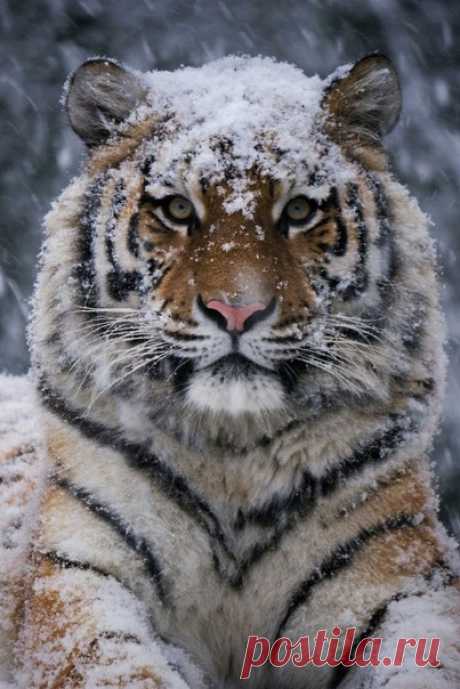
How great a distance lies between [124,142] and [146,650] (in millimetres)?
1044

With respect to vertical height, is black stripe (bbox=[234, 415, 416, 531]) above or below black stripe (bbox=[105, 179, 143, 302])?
below

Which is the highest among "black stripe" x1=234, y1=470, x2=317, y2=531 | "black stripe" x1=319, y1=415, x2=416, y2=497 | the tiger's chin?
the tiger's chin

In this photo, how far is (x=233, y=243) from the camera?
1.79 m

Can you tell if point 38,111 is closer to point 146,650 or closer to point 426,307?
point 426,307

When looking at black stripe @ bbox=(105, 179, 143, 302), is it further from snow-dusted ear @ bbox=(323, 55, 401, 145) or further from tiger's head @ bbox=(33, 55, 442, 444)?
snow-dusted ear @ bbox=(323, 55, 401, 145)

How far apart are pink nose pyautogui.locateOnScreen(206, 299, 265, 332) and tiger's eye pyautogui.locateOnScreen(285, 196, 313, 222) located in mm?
274

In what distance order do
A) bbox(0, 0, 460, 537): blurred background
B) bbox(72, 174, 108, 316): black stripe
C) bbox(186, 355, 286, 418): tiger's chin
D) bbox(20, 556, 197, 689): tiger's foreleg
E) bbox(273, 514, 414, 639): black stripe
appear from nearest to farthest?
bbox(20, 556, 197, 689): tiger's foreleg
bbox(186, 355, 286, 418): tiger's chin
bbox(273, 514, 414, 639): black stripe
bbox(72, 174, 108, 316): black stripe
bbox(0, 0, 460, 537): blurred background

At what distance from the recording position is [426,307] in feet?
6.66

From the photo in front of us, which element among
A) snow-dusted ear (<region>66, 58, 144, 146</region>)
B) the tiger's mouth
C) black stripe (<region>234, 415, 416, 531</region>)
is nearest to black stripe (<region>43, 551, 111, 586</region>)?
black stripe (<region>234, 415, 416, 531</region>)

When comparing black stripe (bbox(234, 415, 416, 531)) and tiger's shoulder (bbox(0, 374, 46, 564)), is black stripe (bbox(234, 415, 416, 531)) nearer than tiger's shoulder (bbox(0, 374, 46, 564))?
Yes

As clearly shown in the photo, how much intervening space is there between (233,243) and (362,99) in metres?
0.52

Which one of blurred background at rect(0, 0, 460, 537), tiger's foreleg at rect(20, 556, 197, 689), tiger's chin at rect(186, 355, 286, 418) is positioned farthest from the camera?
blurred background at rect(0, 0, 460, 537)

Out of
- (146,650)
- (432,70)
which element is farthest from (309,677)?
(432,70)

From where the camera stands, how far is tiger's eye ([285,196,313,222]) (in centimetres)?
189
